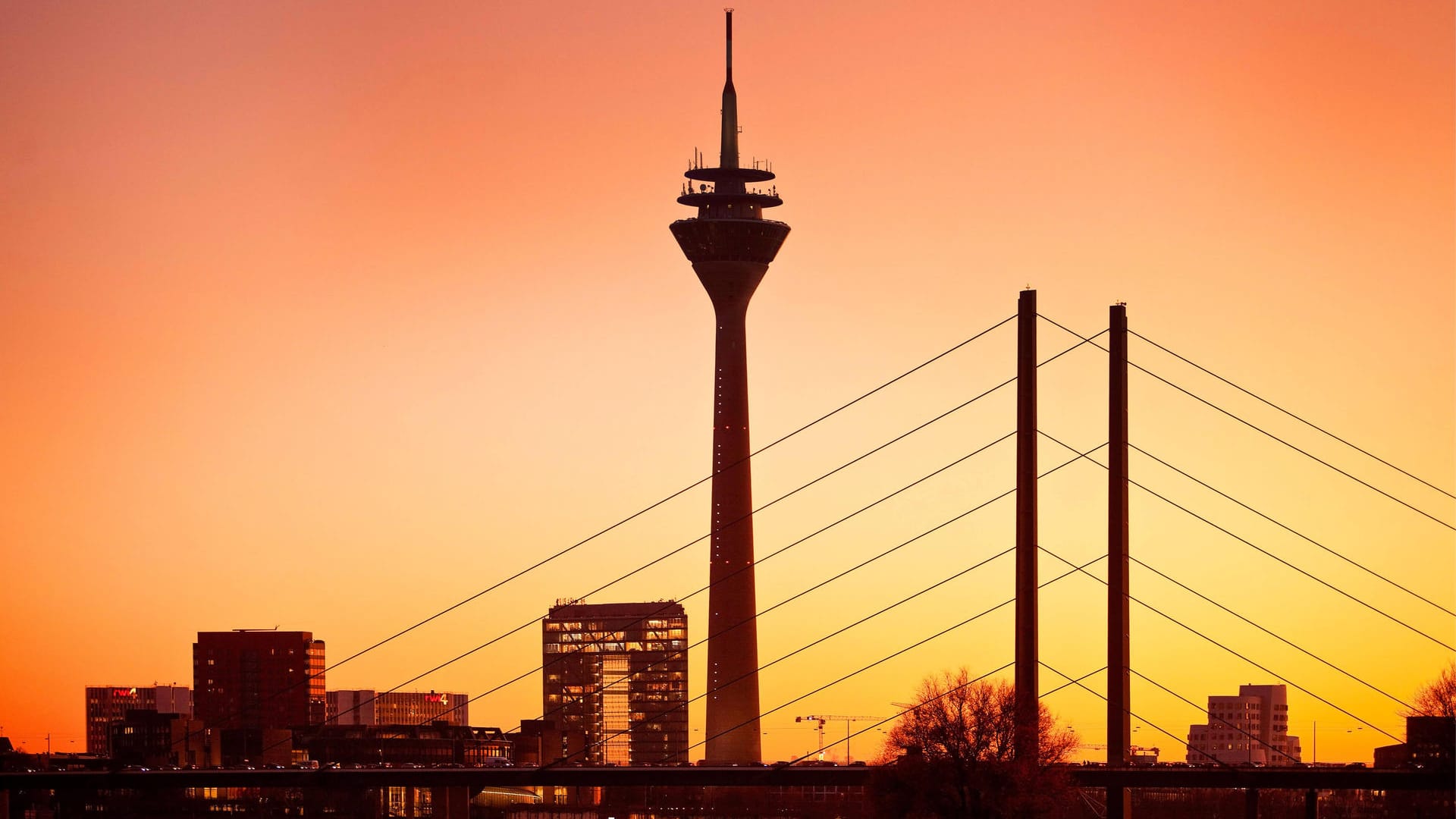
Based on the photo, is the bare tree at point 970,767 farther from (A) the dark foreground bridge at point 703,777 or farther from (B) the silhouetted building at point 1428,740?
(B) the silhouetted building at point 1428,740

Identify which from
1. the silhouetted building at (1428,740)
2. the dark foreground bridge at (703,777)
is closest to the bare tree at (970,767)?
the dark foreground bridge at (703,777)

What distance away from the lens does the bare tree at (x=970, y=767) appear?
8238 cm

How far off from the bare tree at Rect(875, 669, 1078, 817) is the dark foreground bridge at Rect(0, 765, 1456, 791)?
4.75ft

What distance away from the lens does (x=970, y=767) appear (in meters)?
83.2

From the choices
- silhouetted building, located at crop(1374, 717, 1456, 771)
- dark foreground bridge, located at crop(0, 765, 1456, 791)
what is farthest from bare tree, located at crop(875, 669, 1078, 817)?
→ silhouetted building, located at crop(1374, 717, 1456, 771)

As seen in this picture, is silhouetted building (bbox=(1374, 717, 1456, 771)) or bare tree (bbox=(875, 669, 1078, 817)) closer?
bare tree (bbox=(875, 669, 1078, 817))

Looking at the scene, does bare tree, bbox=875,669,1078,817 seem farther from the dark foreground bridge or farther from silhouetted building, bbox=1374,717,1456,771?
silhouetted building, bbox=1374,717,1456,771

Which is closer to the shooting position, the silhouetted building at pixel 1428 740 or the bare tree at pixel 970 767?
the bare tree at pixel 970 767

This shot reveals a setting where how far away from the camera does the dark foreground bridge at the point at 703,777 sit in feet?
292

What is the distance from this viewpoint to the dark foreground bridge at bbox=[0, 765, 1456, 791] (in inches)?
3501

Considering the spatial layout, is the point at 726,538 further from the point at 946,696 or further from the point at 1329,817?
the point at 946,696

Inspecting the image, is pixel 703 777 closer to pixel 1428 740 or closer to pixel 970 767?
pixel 970 767

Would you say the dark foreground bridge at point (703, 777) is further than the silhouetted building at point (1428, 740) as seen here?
No

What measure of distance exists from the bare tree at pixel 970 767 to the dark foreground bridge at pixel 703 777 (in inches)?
57.0
